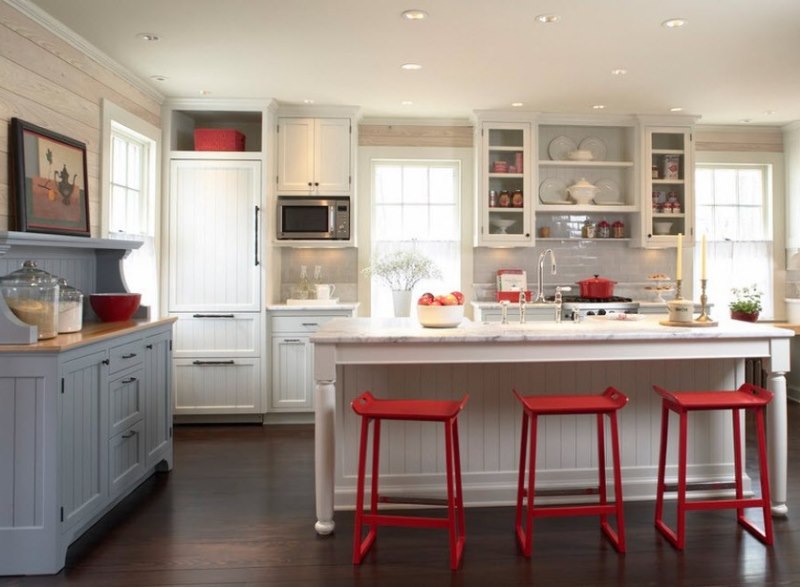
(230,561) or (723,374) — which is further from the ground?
(723,374)

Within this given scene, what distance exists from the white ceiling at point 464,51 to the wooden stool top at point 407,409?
2105 mm

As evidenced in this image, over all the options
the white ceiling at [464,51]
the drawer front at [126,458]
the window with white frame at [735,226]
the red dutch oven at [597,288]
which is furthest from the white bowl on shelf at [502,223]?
the drawer front at [126,458]

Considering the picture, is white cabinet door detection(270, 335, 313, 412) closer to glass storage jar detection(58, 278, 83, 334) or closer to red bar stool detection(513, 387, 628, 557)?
glass storage jar detection(58, 278, 83, 334)

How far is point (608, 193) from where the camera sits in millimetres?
5840

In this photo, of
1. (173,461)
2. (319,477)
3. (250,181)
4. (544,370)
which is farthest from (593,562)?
(250,181)

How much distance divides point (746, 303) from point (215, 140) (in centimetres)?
494

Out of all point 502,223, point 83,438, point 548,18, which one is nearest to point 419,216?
point 502,223

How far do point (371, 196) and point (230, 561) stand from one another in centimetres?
383

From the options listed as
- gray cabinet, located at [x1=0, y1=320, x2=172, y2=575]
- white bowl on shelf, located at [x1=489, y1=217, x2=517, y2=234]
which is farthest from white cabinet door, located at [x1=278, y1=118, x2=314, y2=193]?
gray cabinet, located at [x1=0, y1=320, x2=172, y2=575]

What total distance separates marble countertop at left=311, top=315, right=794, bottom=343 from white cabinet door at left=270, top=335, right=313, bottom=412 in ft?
6.42

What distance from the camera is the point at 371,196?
577 cm

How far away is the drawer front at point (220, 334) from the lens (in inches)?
194

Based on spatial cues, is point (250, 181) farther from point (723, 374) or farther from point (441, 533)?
point (723, 374)

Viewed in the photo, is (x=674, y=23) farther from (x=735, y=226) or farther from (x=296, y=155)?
(x=735, y=226)
